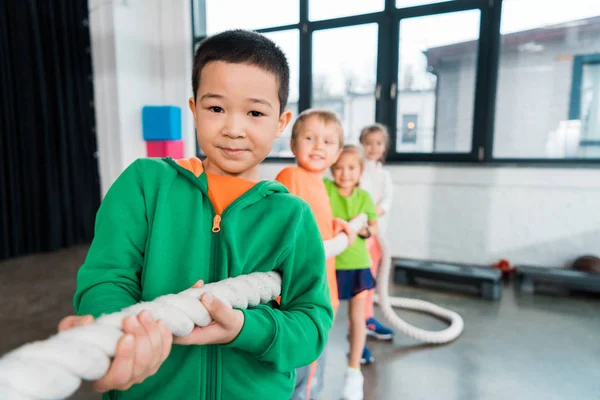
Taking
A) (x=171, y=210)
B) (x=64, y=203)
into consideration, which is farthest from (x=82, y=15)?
(x=171, y=210)

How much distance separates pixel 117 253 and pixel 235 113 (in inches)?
11.2

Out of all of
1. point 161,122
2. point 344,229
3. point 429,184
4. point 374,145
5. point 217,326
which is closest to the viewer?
point 217,326

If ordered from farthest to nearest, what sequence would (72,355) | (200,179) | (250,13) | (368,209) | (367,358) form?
(250,13) → (367,358) → (368,209) → (200,179) → (72,355)

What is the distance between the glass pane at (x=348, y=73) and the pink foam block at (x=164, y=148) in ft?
5.24

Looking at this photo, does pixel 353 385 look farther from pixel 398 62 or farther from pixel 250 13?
pixel 250 13

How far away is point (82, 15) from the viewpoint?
14.0 feet

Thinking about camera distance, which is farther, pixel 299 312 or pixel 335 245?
pixel 335 245

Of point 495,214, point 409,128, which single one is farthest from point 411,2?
point 495,214

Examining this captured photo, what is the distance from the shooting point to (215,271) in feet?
2.10

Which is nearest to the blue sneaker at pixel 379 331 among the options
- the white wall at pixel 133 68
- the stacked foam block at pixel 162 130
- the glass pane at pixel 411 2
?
the glass pane at pixel 411 2

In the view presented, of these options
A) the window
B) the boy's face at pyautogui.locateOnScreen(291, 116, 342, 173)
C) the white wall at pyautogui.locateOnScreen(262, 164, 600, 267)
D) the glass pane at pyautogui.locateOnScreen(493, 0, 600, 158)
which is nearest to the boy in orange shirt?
the boy's face at pyautogui.locateOnScreen(291, 116, 342, 173)

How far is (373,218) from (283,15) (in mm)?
3213

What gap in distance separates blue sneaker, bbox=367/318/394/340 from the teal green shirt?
26.2 inches

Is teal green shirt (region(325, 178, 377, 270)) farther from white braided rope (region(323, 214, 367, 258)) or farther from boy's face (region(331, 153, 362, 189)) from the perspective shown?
white braided rope (region(323, 214, 367, 258))
